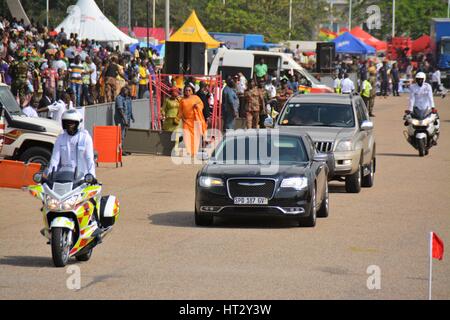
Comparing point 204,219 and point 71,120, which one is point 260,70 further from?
point 71,120

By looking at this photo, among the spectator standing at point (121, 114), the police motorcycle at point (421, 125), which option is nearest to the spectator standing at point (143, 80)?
the spectator standing at point (121, 114)

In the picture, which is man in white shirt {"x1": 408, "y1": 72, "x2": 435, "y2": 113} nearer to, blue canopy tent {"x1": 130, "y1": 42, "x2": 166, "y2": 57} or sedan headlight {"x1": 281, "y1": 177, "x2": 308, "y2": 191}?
sedan headlight {"x1": 281, "y1": 177, "x2": 308, "y2": 191}

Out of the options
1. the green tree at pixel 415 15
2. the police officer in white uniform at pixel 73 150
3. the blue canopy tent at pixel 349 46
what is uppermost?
the green tree at pixel 415 15

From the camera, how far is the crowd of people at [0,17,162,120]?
29016 mm

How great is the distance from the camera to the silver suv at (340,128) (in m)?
21.0

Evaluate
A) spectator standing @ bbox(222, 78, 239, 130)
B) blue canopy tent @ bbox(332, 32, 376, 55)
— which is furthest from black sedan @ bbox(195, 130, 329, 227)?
blue canopy tent @ bbox(332, 32, 376, 55)

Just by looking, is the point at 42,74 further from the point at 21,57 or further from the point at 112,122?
the point at 112,122

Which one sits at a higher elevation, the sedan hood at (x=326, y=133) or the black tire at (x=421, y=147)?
the sedan hood at (x=326, y=133)

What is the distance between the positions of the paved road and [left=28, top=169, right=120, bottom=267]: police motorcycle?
254 mm

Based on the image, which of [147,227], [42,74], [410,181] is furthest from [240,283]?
[42,74]

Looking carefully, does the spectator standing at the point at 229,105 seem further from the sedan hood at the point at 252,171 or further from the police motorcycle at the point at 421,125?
the sedan hood at the point at 252,171

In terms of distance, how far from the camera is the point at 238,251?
1443 centimetres

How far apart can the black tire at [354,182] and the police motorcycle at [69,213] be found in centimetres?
836
